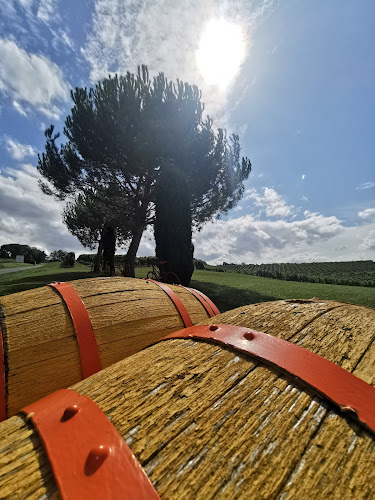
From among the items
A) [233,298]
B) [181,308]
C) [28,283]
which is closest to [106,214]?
[28,283]

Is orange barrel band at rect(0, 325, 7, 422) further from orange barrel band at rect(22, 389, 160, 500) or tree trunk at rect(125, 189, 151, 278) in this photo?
tree trunk at rect(125, 189, 151, 278)

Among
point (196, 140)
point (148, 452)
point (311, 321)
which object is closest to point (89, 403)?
point (148, 452)

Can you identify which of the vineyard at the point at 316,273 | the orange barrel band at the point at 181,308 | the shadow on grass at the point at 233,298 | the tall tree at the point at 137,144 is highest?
the tall tree at the point at 137,144

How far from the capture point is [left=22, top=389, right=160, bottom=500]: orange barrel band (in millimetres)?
573

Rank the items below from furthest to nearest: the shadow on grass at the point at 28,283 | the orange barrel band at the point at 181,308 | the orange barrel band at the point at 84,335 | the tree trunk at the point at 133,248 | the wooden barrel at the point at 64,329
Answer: the tree trunk at the point at 133,248 < the shadow on grass at the point at 28,283 < the orange barrel band at the point at 181,308 < the orange barrel band at the point at 84,335 < the wooden barrel at the point at 64,329

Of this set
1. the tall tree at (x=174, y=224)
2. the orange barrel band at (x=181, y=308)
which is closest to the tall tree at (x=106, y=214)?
the tall tree at (x=174, y=224)

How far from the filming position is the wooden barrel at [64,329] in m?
1.58

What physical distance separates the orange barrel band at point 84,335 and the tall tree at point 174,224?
9958 mm

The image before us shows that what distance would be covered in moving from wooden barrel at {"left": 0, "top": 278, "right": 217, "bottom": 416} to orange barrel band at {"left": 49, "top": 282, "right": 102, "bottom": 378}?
0.03 meters

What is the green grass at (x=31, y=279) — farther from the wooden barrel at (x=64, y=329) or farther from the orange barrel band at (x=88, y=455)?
the orange barrel band at (x=88, y=455)

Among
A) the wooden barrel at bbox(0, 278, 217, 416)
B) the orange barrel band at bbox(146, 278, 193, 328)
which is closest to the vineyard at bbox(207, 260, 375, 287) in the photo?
the orange barrel band at bbox(146, 278, 193, 328)

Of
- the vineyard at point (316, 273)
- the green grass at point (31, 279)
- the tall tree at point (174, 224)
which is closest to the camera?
the tall tree at point (174, 224)

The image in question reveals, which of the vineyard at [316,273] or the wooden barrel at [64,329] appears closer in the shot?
the wooden barrel at [64,329]

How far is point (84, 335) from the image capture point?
1.77 m
